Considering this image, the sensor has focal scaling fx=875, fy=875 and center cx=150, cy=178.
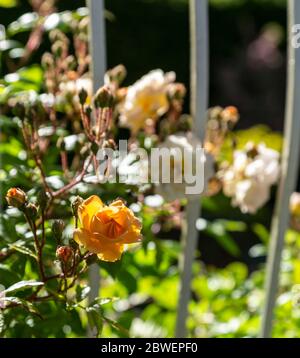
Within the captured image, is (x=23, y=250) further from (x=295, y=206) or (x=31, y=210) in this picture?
(x=295, y=206)

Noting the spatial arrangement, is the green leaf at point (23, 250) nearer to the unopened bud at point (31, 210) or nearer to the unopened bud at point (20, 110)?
the unopened bud at point (31, 210)

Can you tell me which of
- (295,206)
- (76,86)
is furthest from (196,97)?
(295,206)

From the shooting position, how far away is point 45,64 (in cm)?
191

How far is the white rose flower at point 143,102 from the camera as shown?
1956 millimetres

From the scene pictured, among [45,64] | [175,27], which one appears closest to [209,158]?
[45,64]

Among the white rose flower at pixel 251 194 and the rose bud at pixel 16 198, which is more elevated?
the rose bud at pixel 16 198

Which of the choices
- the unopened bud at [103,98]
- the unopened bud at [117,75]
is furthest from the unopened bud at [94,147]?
the unopened bud at [117,75]

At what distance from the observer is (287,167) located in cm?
183

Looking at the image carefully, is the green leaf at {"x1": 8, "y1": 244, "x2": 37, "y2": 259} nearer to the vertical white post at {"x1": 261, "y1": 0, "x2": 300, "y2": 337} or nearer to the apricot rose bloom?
the apricot rose bloom

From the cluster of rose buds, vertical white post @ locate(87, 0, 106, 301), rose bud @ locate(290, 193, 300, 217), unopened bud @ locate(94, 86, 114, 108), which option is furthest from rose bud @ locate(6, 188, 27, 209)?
rose bud @ locate(290, 193, 300, 217)

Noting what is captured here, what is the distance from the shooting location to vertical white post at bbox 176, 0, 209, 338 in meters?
1.72

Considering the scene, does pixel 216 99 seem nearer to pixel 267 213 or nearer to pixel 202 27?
pixel 267 213

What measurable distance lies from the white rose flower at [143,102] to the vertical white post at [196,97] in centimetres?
24
